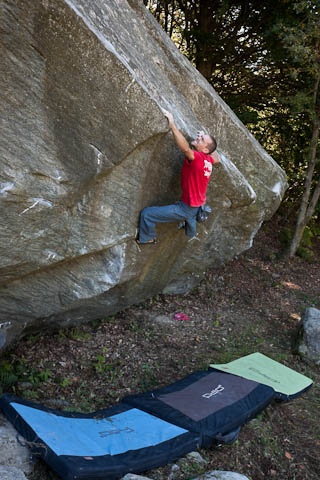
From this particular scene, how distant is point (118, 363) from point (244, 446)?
6.39ft

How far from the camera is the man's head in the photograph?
540 cm

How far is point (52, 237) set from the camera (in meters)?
5.05

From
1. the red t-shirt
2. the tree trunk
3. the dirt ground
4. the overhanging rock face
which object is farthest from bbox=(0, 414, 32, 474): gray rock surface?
the tree trunk

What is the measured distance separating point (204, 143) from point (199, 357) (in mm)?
2992

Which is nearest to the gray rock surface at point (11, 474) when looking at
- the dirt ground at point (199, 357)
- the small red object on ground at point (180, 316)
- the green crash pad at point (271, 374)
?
the dirt ground at point (199, 357)

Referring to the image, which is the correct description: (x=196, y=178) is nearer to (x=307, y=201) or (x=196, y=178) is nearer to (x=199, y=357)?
(x=199, y=357)

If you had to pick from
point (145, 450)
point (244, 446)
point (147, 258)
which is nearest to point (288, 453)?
point (244, 446)

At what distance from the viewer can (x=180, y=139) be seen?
5.11 m

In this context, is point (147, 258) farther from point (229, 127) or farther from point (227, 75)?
point (227, 75)

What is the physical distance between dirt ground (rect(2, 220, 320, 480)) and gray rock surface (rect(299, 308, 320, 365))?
0.46 ft

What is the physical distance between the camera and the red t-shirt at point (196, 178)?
213 inches

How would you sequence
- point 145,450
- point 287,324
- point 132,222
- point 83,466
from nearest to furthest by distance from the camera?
1. point 83,466
2. point 145,450
3. point 132,222
4. point 287,324

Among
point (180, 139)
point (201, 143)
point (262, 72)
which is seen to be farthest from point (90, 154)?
point (262, 72)

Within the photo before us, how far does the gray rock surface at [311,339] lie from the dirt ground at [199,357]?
14 centimetres
